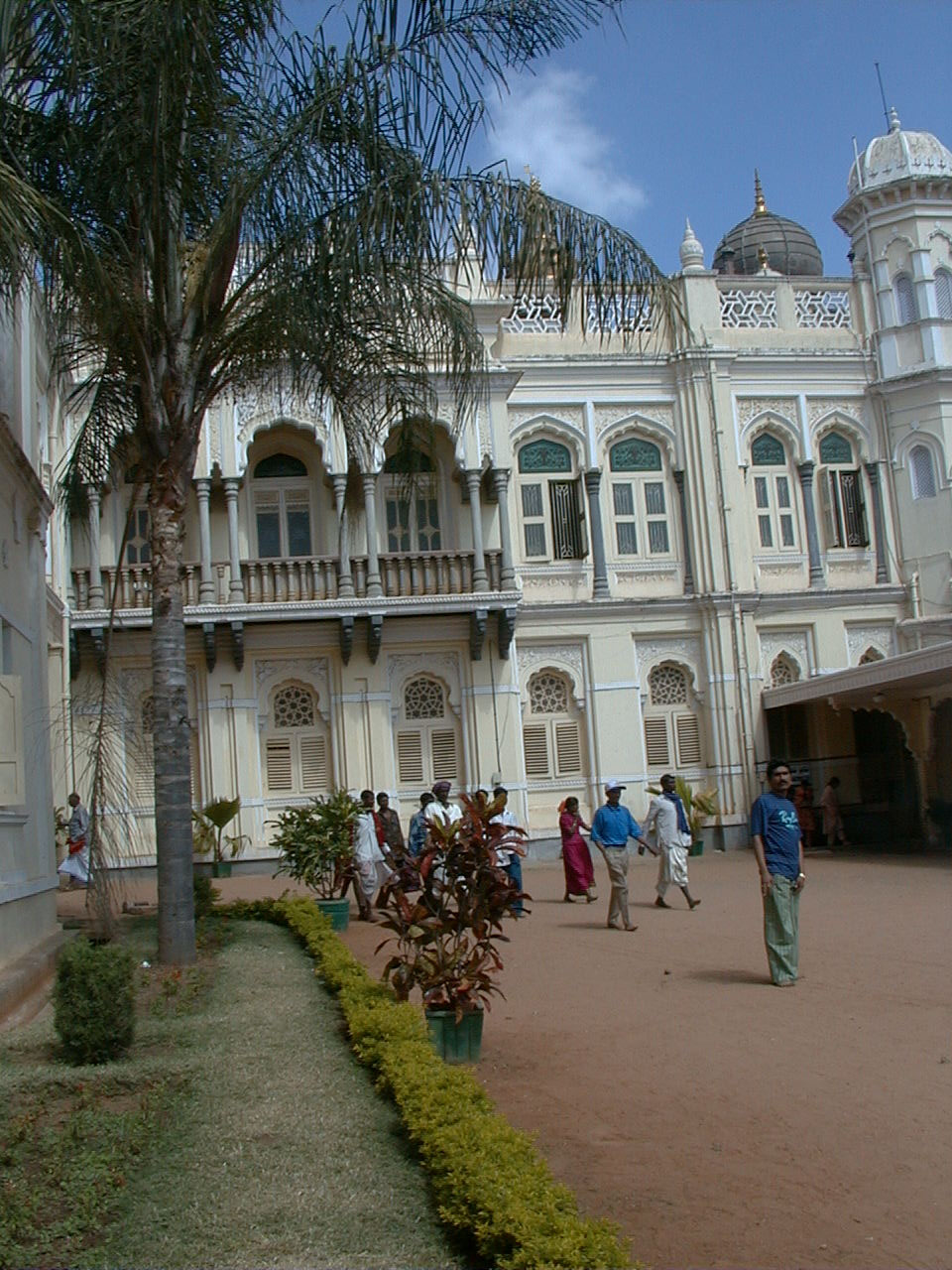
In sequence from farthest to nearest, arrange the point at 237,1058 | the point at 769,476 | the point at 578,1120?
the point at 769,476, the point at 237,1058, the point at 578,1120

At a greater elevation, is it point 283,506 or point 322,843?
point 283,506

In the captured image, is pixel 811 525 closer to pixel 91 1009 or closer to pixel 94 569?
pixel 94 569

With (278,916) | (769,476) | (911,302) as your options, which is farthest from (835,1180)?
(911,302)

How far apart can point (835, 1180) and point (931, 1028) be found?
298 cm

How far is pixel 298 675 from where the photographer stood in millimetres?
21797

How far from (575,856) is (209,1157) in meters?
10.9

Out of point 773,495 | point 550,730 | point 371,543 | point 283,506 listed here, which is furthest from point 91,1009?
point 773,495

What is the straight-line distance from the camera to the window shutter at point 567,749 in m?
23.3

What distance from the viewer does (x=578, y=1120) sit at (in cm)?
618

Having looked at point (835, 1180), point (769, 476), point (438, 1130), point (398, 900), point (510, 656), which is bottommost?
point (835, 1180)

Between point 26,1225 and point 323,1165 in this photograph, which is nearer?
point 26,1225

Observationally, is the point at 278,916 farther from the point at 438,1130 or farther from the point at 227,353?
the point at 438,1130

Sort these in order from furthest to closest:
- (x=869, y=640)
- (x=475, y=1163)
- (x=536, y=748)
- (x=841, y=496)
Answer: (x=841, y=496)
(x=869, y=640)
(x=536, y=748)
(x=475, y=1163)

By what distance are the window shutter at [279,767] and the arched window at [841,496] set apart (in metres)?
11.0
